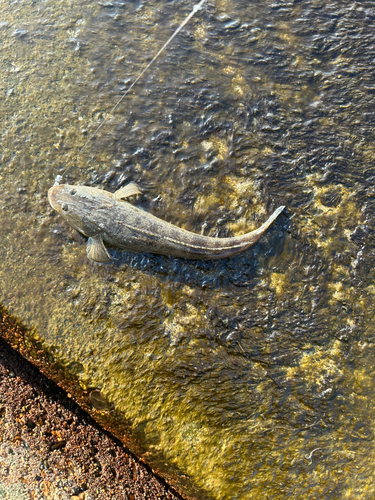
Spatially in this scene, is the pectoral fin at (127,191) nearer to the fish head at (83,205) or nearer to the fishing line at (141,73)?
the fish head at (83,205)

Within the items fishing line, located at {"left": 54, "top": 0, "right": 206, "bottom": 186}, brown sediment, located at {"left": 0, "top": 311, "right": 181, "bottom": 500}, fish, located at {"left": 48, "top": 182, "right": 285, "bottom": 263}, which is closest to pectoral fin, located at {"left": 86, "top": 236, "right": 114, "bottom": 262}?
fish, located at {"left": 48, "top": 182, "right": 285, "bottom": 263}

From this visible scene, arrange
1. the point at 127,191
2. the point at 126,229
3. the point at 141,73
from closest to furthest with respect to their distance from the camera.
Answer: the point at 126,229
the point at 127,191
the point at 141,73

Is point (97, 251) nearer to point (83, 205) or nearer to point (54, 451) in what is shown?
point (83, 205)

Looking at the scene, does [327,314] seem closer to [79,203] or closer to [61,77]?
[79,203]

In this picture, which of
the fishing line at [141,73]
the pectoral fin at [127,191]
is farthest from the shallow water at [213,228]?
the pectoral fin at [127,191]

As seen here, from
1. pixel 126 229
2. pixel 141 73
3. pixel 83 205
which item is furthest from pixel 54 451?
pixel 141 73

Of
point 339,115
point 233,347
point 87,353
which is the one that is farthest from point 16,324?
point 339,115
